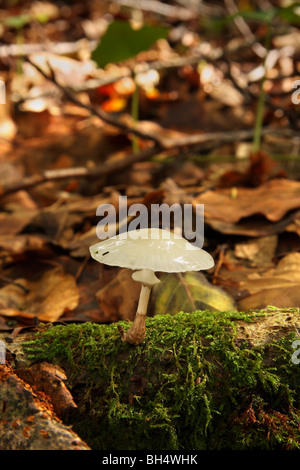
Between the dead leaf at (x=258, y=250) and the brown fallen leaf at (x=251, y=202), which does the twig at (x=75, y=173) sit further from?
the dead leaf at (x=258, y=250)

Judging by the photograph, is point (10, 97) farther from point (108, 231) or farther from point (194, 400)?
point (194, 400)

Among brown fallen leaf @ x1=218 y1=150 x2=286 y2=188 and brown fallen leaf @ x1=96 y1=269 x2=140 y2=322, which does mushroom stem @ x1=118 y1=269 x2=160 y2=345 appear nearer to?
brown fallen leaf @ x1=96 y1=269 x2=140 y2=322

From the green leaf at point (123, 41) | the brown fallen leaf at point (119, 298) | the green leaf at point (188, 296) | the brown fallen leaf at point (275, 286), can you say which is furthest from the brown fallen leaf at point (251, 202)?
the green leaf at point (123, 41)

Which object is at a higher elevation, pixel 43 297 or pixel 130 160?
pixel 130 160

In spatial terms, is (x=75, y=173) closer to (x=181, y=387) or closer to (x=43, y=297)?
(x=43, y=297)

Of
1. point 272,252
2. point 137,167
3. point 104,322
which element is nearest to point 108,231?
point 104,322

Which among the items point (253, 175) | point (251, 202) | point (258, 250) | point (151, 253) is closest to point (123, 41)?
point (253, 175)

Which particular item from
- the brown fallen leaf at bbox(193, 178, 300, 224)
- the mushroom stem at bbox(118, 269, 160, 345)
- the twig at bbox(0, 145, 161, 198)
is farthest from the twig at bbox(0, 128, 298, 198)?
the mushroom stem at bbox(118, 269, 160, 345)
